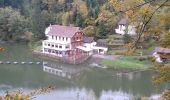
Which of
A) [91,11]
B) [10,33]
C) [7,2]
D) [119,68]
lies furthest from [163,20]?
[7,2]

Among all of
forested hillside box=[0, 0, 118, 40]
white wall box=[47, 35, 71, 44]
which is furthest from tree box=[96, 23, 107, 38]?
white wall box=[47, 35, 71, 44]

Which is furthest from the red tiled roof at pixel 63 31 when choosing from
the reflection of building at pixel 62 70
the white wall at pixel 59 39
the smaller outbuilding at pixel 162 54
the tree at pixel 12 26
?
the smaller outbuilding at pixel 162 54

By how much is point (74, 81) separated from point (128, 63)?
9.95 ft

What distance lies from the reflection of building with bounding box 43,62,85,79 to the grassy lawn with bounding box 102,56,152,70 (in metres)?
1.26

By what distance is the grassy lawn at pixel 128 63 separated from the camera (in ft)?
55.4

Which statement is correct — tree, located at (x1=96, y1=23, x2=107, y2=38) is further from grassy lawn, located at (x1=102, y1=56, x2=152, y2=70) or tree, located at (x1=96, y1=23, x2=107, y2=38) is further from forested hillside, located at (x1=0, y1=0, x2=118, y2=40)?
grassy lawn, located at (x1=102, y1=56, x2=152, y2=70)

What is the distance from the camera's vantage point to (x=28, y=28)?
77.1ft

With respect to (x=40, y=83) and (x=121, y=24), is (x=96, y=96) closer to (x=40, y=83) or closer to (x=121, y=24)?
(x=40, y=83)

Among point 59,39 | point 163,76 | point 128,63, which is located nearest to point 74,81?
point 128,63

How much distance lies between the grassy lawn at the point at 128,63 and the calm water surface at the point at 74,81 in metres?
0.59

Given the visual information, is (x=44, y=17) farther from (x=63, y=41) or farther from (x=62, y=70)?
Result: (x=62, y=70)

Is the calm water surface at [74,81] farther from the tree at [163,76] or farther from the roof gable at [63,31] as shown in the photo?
the tree at [163,76]

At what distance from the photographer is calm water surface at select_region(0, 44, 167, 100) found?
13.5 m

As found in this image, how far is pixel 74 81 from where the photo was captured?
1545 centimetres
